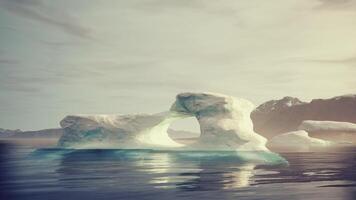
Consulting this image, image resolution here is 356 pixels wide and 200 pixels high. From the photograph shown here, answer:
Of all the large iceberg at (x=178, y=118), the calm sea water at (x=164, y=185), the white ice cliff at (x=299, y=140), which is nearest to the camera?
the calm sea water at (x=164, y=185)

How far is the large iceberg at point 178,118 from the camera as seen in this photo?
47250mm

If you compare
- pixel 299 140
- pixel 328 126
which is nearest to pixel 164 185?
pixel 299 140

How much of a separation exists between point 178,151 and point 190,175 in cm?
1746

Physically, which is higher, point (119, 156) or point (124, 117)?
point (124, 117)

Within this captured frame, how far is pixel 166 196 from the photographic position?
72.3 feet

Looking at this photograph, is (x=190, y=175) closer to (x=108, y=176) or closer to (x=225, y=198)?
(x=108, y=176)

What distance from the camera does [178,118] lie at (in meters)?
57.7

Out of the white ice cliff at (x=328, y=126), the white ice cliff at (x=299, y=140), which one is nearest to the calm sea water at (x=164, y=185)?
→ the white ice cliff at (x=299, y=140)

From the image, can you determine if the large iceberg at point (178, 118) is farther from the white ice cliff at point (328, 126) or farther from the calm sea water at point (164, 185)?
the white ice cliff at point (328, 126)

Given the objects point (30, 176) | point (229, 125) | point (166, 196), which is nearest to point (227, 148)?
point (229, 125)

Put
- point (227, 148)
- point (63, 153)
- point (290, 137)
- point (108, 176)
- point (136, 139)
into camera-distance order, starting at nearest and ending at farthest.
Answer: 1. point (108, 176)
2. point (227, 148)
3. point (136, 139)
4. point (63, 153)
5. point (290, 137)

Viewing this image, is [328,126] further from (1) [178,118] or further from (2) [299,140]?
(1) [178,118]

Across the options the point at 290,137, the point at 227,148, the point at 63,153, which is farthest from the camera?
the point at 290,137

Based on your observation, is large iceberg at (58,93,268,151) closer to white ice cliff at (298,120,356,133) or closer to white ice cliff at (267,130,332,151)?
white ice cliff at (267,130,332,151)
